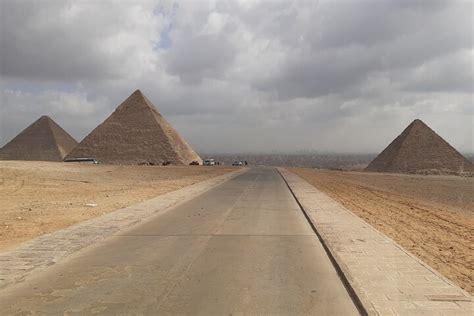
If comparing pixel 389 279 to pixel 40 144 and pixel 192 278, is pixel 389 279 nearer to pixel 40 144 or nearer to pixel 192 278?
pixel 192 278

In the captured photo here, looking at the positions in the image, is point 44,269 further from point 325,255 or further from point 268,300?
point 325,255

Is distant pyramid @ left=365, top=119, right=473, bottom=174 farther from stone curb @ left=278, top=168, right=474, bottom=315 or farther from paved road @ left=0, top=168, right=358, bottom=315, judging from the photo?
paved road @ left=0, top=168, right=358, bottom=315

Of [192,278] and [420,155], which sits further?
[420,155]

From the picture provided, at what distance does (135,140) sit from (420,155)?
191ft

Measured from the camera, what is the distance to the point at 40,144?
11612 centimetres

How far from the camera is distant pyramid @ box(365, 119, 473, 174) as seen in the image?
83000 millimetres

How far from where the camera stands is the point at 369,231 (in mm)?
10641

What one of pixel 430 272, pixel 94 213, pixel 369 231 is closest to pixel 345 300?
pixel 430 272

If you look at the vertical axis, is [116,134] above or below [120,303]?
above

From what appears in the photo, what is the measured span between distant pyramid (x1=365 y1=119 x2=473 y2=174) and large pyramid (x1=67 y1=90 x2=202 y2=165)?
40.7 m

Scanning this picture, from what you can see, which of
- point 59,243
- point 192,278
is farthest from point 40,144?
point 192,278

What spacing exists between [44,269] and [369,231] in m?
6.98

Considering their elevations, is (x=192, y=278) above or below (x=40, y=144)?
below

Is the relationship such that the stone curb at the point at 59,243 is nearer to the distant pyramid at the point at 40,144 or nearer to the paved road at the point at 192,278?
the paved road at the point at 192,278
